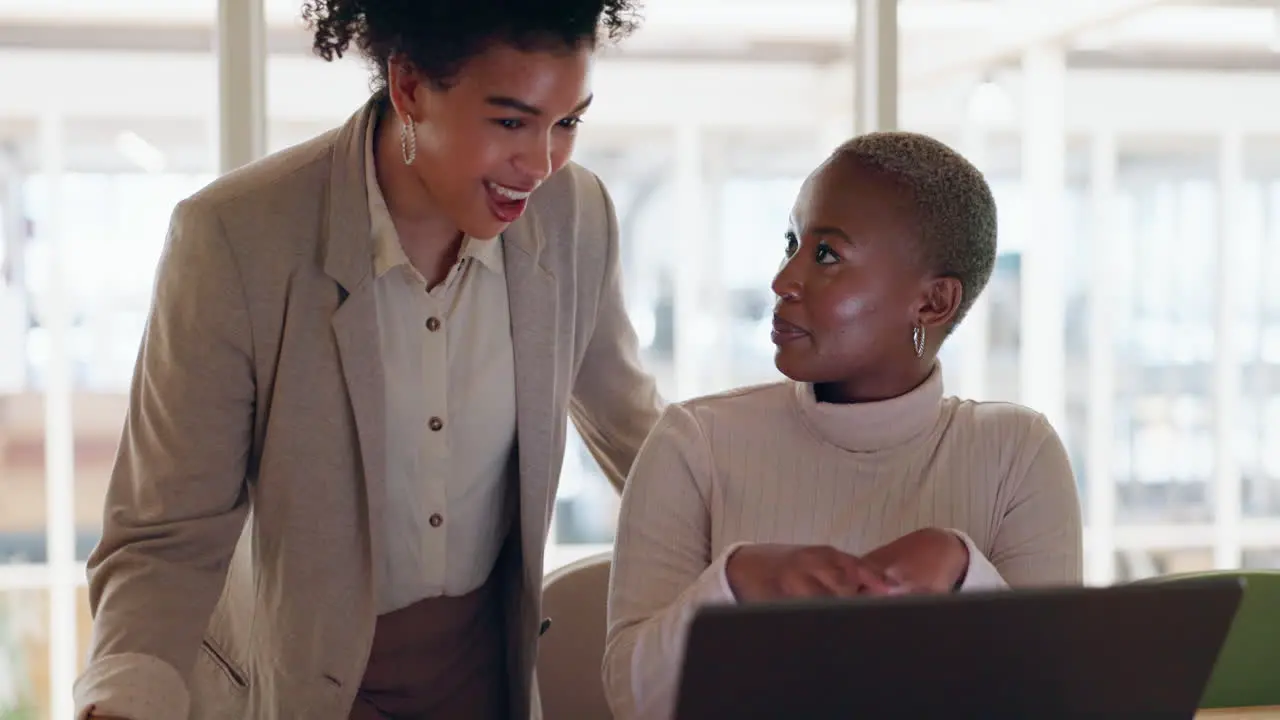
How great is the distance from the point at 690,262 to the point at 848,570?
13.3ft

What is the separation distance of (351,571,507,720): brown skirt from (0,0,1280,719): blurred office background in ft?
8.74

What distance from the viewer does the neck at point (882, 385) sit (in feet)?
4.80

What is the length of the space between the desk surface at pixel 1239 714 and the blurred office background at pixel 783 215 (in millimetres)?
2603

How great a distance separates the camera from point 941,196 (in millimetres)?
1413

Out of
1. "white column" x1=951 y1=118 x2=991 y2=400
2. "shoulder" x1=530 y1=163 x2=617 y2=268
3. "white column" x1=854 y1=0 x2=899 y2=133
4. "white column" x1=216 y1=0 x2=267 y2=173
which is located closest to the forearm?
"shoulder" x1=530 y1=163 x2=617 y2=268

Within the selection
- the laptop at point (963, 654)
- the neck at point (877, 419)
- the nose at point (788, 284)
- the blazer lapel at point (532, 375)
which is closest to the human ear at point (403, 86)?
the blazer lapel at point (532, 375)

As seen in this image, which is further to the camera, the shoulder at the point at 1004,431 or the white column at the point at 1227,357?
the white column at the point at 1227,357

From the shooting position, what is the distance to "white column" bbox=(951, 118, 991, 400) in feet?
18.5

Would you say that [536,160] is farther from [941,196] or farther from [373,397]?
[941,196]

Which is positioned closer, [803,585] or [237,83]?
[803,585]

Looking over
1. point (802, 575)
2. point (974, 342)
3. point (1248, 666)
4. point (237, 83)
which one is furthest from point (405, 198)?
point (974, 342)

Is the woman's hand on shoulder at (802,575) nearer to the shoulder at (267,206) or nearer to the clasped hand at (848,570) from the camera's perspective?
the clasped hand at (848,570)

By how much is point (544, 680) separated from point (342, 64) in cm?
323

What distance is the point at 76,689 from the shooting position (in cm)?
135
